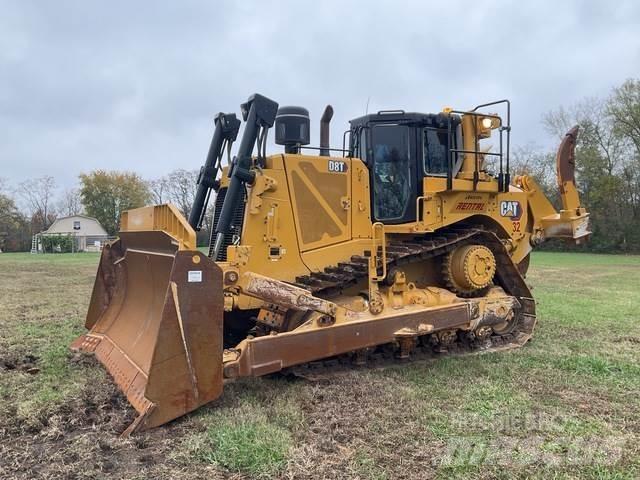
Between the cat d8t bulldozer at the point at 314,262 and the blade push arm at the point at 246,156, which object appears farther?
the blade push arm at the point at 246,156

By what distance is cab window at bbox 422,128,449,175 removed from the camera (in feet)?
20.6

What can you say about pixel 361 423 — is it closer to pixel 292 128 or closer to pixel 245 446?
pixel 245 446

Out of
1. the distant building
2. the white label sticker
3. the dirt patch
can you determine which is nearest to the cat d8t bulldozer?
the white label sticker

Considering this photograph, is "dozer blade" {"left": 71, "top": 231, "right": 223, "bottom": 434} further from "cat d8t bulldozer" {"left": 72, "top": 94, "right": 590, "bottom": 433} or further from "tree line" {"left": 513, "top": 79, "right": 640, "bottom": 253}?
"tree line" {"left": 513, "top": 79, "right": 640, "bottom": 253}

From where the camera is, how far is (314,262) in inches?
222

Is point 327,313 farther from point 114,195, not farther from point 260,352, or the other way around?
point 114,195

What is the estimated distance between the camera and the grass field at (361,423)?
133 inches

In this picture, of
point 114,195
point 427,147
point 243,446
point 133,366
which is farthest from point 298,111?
point 114,195

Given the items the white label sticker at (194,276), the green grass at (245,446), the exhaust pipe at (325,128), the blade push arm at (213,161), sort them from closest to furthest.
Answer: the green grass at (245,446), the white label sticker at (194,276), the blade push arm at (213,161), the exhaust pipe at (325,128)

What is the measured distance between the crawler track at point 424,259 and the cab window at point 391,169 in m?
0.44

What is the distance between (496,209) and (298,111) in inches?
115

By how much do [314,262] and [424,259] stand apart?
152 centimetres

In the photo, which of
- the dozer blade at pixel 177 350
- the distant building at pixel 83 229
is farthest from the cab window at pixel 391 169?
the distant building at pixel 83 229

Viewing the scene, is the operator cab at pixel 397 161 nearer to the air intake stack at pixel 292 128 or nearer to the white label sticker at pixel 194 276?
the air intake stack at pixel 292 128
